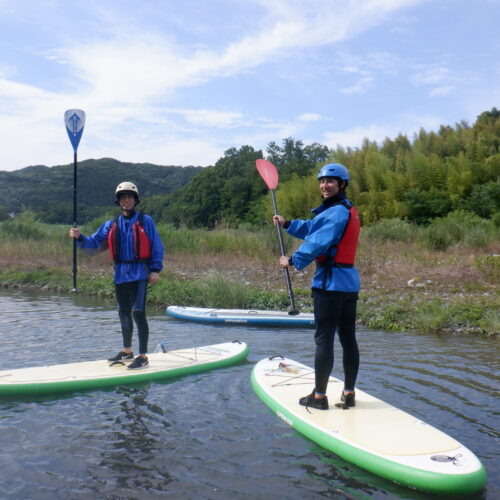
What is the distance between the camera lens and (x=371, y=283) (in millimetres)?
10609

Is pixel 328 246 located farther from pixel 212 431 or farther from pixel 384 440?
pixel 212 431

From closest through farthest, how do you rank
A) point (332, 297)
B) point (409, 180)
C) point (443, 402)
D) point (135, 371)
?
1. point (332, 297)
2. point (443, 402)
3. point (135, 371)
4. point (409, 180)

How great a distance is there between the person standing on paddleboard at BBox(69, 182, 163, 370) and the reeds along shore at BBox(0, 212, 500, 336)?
4272 millimetres

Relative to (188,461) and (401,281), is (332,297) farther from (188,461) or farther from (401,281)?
(401,281)

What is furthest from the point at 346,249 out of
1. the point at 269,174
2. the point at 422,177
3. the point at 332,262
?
the point at 422,177

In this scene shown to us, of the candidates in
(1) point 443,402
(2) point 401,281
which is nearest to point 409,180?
(2) point 401,281

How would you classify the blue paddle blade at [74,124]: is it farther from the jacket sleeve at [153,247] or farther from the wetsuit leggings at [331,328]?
the wetsuit leggings at [331,328]

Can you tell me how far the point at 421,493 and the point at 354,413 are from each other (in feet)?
3.17

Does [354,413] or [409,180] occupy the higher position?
[409,180]

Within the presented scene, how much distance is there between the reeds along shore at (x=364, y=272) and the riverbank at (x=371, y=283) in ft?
0.06

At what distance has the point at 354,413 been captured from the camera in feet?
13.2

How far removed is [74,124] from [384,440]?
548cm

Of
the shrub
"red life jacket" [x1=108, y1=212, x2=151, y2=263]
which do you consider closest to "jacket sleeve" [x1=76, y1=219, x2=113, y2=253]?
"red life jacket" [x1=108, y1=212, x2=151, y2=263]

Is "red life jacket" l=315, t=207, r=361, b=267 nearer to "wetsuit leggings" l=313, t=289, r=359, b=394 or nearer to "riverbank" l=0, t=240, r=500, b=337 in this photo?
"wetsuit leggings" l=313, t=289, r=359, b=394
